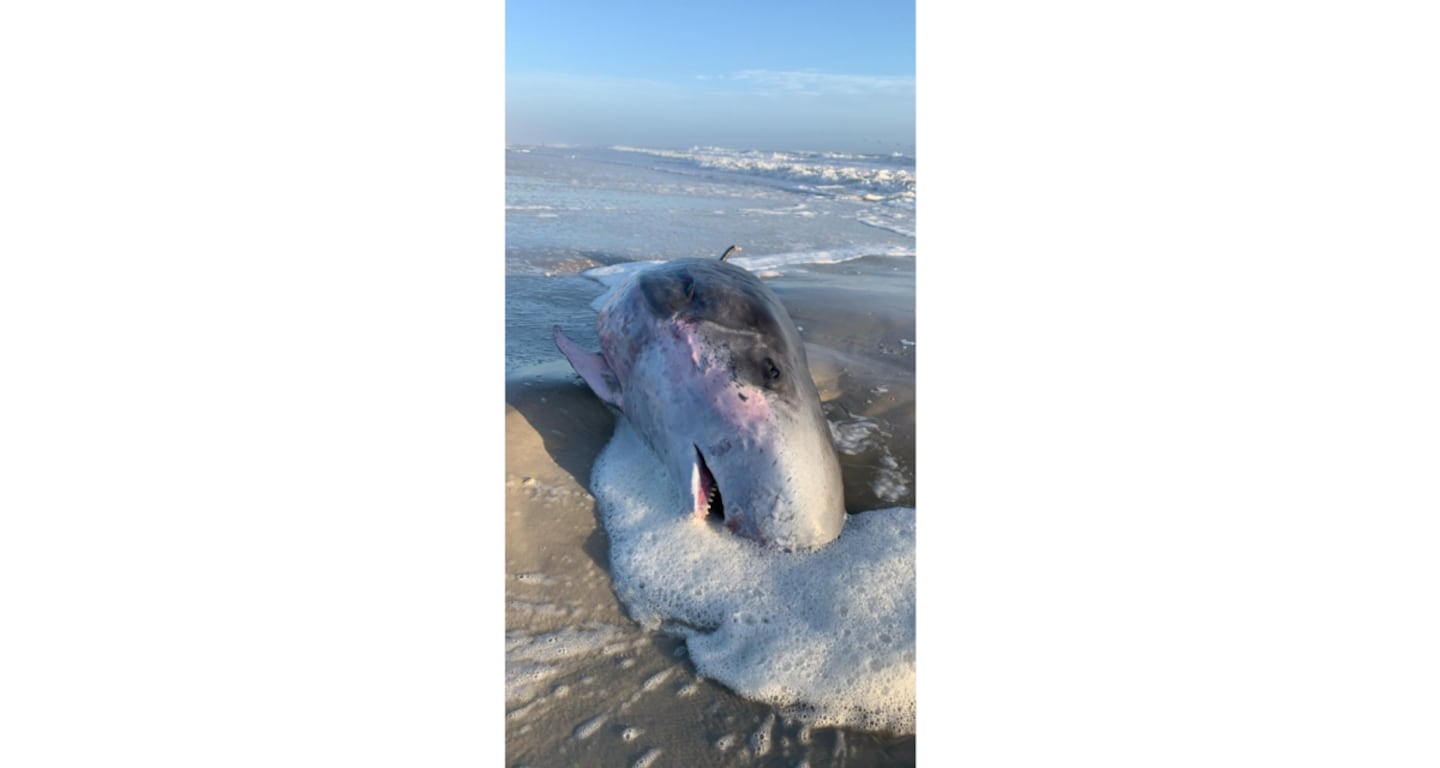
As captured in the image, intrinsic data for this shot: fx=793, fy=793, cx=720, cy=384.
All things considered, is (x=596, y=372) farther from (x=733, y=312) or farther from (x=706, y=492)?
(x=706, y=492)

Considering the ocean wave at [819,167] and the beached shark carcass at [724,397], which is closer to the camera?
the beached shark carcass at [724,397]

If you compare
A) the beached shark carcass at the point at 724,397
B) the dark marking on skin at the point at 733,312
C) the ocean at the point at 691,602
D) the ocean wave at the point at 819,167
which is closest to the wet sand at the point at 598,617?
the ocean at the point at 691,602

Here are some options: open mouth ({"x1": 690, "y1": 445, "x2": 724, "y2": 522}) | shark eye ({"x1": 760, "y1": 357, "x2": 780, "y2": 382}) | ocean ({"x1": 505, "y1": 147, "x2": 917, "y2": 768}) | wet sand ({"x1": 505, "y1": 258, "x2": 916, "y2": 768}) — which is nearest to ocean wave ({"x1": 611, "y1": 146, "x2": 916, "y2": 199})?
ocean ({"x1": 505, "y1": 147, "x2": 917, "y2": 768})

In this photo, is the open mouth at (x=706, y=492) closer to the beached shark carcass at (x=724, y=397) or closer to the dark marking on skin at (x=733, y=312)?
the beached shark carcass at (x=724, y=397)

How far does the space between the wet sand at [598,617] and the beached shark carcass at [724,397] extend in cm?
28

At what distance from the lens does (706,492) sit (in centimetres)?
284

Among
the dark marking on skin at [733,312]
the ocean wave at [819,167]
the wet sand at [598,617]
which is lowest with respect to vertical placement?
the wet sand at [598,617]

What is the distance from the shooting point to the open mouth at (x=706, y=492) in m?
2.80

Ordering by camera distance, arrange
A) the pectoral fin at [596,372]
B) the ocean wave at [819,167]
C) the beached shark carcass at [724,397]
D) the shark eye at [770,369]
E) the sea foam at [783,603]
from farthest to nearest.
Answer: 1. the ocean wave at [819,167]
2. the pectoral fin at [596,372]
3. the shark eye at [770,369]
4. the beached shark carcass at [724,397]
5. the sea foam at [783,603]

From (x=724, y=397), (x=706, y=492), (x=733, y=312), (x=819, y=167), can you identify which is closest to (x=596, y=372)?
(x=733, y=312)

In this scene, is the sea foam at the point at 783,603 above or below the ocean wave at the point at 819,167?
below

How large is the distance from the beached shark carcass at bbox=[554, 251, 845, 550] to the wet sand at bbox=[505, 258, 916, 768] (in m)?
0.28
